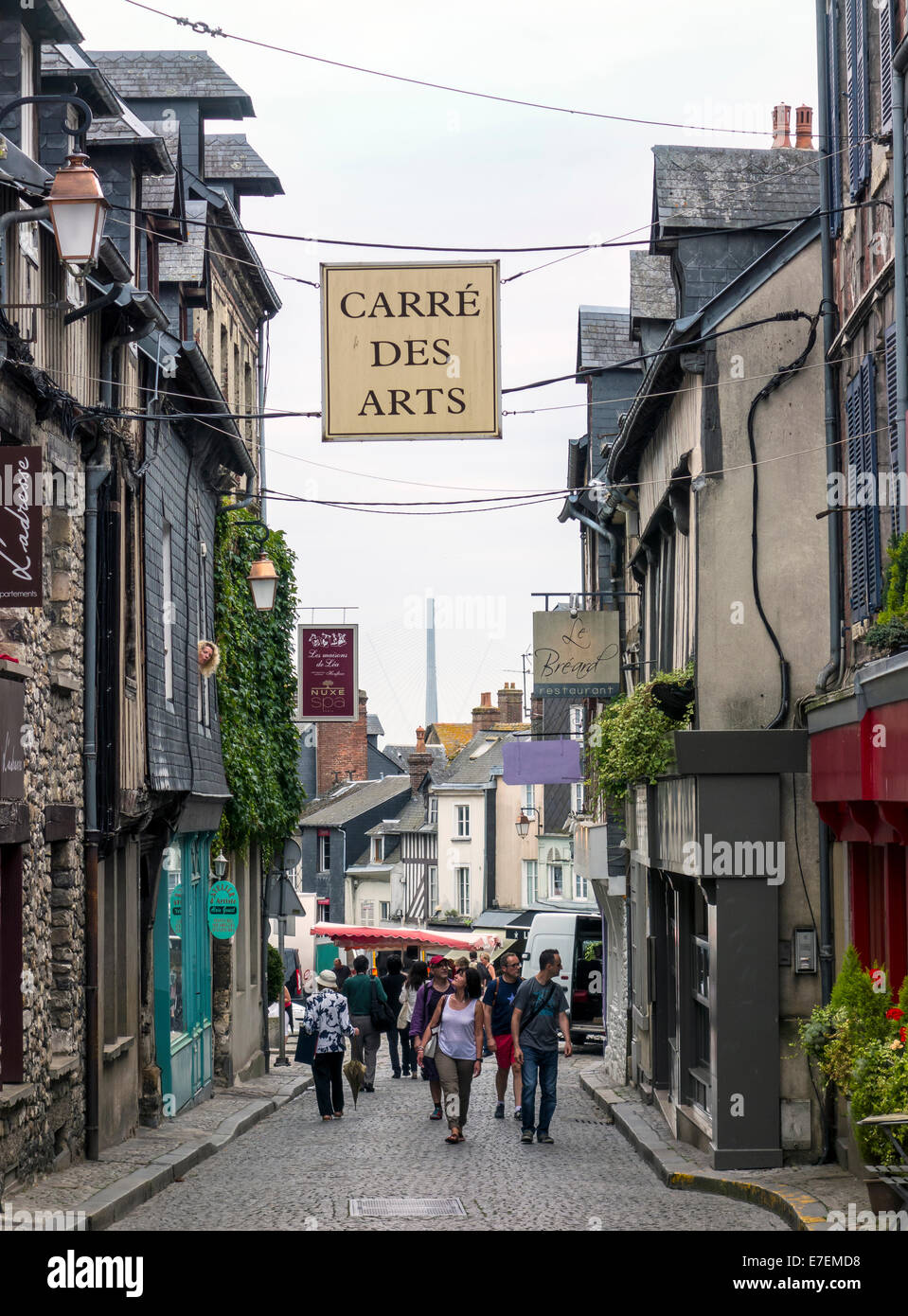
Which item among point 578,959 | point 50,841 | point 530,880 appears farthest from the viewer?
point 530,880

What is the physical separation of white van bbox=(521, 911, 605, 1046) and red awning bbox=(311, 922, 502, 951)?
36.2 feet

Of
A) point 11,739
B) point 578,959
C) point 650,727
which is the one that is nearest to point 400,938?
point 578,959

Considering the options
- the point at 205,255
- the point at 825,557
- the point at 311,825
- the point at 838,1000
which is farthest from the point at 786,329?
the point at 311,825

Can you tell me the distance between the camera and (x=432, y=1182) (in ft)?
43.0

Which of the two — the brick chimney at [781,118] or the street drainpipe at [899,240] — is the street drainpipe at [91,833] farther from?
the brick chimney at [781,118]

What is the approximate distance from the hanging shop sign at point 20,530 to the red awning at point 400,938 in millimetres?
33148

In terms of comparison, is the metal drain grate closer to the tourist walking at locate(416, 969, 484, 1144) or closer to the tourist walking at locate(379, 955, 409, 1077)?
the tourist walking at locate(416, 969, 484, 1144)

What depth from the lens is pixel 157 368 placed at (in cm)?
1680

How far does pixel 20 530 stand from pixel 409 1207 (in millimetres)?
5152

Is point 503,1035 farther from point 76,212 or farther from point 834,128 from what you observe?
point 76,212

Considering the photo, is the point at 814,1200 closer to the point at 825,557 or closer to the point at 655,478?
the point at 825,557

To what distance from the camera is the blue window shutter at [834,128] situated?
13.1 meters

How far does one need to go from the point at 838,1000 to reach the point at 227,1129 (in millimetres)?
7797

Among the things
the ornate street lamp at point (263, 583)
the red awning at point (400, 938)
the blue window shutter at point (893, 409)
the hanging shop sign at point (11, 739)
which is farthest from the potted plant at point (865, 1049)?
the red awning at point (400, 938)
